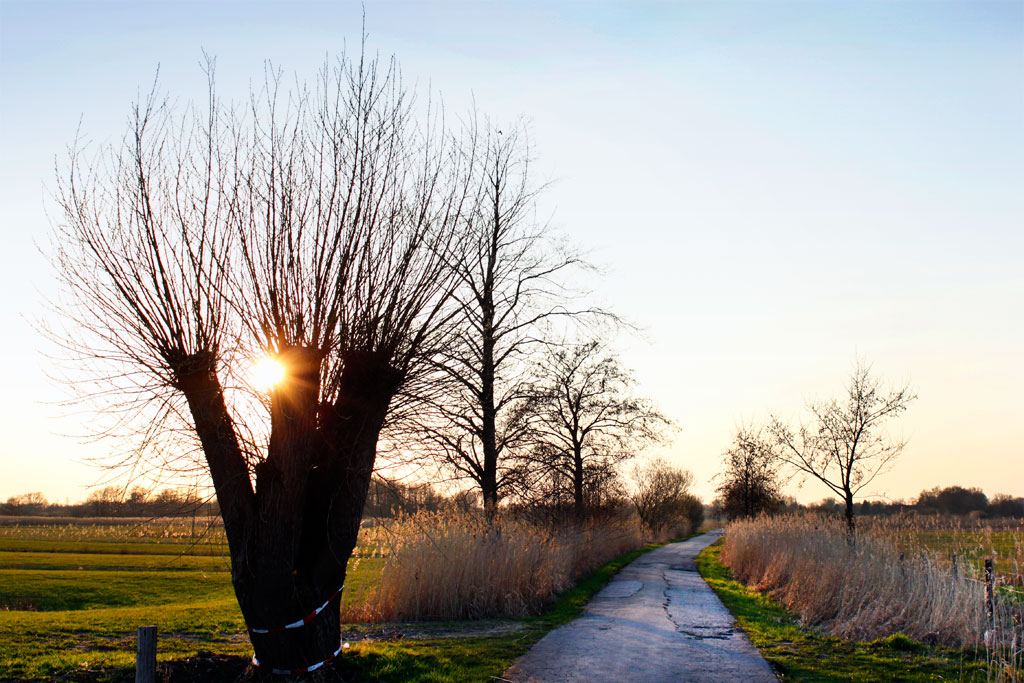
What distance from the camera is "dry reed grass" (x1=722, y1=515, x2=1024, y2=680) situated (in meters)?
9.91

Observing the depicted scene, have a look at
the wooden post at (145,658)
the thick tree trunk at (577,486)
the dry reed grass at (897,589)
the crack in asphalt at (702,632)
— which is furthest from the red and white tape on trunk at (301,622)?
the thick tree trunk at (577,486)

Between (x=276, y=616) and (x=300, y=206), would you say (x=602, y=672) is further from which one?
(x=300, y=206)

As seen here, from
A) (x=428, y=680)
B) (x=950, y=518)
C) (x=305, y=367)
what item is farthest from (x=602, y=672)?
(x=950, y=518)

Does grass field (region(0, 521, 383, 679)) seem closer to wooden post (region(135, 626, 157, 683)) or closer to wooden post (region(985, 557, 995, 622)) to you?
wooden post (region(135, 626, 157, 683))

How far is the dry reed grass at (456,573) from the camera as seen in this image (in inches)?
531

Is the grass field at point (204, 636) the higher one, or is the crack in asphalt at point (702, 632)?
the grass field at point (204, 636)

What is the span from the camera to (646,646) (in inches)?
420

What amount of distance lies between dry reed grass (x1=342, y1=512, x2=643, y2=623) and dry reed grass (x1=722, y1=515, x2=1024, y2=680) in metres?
5.61

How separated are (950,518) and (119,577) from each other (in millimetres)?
29846

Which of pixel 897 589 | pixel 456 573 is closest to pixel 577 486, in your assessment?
pixel 456 573

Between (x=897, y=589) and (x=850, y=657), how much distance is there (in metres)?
2.55

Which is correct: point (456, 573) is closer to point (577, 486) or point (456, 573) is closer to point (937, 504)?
point (577, 486)

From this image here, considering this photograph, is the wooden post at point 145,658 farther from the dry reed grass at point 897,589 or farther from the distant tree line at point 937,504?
the distant tree line at point 937,504

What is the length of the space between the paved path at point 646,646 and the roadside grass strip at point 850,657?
35cm
